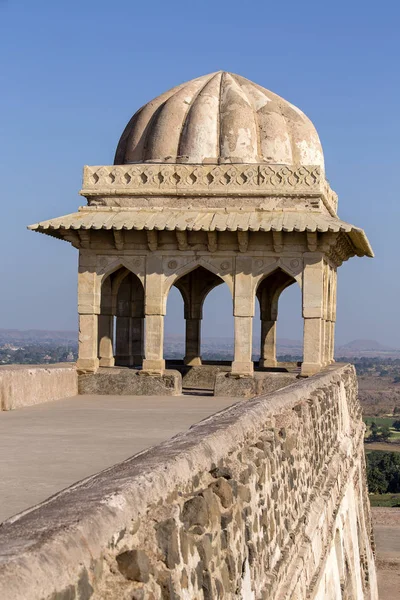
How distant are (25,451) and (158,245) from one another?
844 cm

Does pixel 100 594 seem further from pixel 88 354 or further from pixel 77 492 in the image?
pixel 88 354

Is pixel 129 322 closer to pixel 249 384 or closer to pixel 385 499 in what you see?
pixel 249 384

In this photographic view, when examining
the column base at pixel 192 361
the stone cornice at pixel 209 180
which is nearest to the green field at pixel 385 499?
the column base at pixel 192 361

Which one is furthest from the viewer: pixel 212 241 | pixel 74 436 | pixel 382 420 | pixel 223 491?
pixel 382 420

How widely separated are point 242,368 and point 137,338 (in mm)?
4326

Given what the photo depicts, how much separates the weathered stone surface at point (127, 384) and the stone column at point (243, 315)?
109 centimetres

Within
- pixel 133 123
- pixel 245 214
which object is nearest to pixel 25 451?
pixel 245 214

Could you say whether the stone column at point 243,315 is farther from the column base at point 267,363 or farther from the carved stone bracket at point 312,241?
the column base at point 267,363

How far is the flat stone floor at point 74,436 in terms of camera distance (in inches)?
220

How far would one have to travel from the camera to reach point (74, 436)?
8.27 m

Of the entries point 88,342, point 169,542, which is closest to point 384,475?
point 88,342

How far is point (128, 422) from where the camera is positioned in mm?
9875

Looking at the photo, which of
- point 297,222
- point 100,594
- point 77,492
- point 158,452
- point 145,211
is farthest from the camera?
point 145,211

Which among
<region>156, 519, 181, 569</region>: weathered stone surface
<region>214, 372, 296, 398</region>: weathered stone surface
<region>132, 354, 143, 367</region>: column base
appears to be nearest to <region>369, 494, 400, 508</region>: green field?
<region>132, 354, 143, 367</region>: column base
